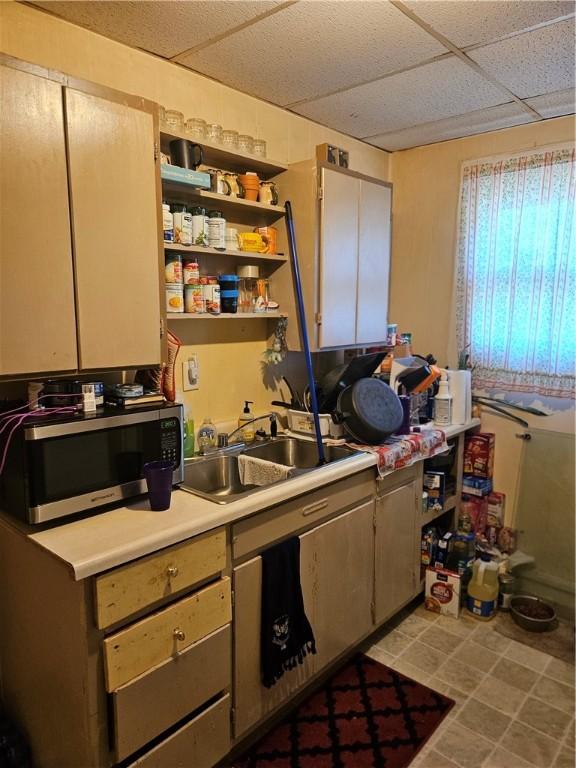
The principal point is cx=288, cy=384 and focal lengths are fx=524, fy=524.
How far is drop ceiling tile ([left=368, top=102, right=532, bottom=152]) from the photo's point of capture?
8.24ft

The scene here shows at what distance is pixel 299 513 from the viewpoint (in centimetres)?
182

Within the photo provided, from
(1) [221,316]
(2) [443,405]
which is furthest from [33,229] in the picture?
(2) [443,405]

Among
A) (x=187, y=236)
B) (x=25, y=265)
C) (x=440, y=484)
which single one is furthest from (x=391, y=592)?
(x=25, y=265)

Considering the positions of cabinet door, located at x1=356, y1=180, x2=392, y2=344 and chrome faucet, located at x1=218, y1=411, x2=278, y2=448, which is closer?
chrome faucet, located at x1=218, y1=411, x2=278, y2=448

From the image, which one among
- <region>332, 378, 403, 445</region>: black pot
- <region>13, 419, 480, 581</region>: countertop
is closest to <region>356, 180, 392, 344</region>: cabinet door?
<region>332, 378, 403, 445</region>: black pot

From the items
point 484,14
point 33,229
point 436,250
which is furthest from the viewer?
point 436,250

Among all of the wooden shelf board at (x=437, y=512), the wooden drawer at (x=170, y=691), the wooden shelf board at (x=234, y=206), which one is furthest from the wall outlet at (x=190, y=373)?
the wooden shelf board at (x=437, y=512)

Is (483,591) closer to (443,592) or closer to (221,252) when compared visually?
(443,592)

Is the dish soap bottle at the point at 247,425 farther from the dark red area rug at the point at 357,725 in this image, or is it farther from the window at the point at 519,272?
the window at the point at 519,272

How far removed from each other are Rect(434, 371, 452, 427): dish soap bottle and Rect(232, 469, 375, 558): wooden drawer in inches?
28.4

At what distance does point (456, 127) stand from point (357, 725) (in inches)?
109

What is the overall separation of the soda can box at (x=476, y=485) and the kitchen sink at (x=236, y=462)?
3.40ft

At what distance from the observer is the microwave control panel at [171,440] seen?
1.64m

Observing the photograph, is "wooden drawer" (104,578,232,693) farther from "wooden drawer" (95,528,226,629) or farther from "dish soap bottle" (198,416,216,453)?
"dish soap bottle" (198,416,216,453)
